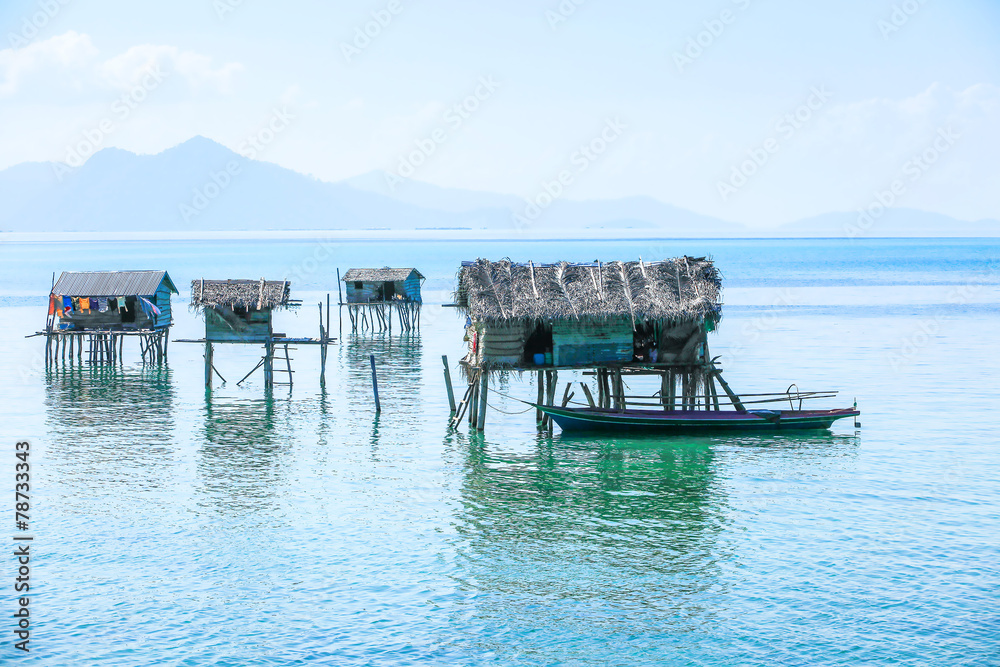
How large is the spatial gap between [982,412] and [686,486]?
15630 millimetres

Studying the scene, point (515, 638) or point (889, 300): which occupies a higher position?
point (889, 300)

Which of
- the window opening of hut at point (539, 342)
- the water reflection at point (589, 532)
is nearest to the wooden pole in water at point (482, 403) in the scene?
the water reflection at point (589, 532)

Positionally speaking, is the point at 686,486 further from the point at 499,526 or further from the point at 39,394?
the point at 39,394

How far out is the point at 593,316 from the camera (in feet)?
102

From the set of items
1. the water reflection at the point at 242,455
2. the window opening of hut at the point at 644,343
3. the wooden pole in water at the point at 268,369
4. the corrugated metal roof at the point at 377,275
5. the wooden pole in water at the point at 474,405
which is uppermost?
the corrugated metal roof at the point at 377,275

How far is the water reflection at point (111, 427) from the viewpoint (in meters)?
27.9

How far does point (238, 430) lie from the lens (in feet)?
114

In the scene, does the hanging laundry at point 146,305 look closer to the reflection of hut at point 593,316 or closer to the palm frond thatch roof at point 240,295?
the palm frond thatch roof at point 240,295

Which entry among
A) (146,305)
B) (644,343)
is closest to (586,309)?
(644,343)

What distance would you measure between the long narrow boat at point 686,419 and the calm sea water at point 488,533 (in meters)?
0.57

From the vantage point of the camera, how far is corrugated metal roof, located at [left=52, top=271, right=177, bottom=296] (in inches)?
1876

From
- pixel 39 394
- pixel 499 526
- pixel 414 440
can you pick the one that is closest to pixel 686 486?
pixel 499 526

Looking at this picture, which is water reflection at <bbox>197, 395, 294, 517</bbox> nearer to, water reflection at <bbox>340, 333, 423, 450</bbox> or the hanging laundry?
water reflection at <bbox>340, 333, 423, 450</bbox>

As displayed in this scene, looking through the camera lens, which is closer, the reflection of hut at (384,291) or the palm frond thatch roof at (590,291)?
the palm frond thatch roof at (590,291)
